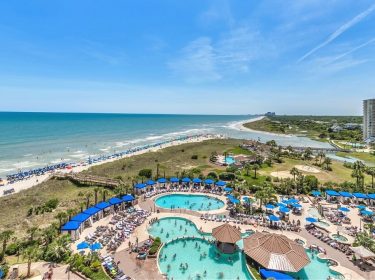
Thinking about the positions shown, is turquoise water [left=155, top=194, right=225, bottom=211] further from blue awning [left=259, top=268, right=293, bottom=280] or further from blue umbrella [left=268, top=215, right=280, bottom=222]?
blue awning [left=259, top=268, right=293, bottom=280]

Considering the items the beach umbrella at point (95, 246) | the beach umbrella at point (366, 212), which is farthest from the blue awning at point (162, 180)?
the beach umbrella at point (366, 212)

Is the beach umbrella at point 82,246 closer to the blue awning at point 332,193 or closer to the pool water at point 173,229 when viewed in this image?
the pool water at point 173,229

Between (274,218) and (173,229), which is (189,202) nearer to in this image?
(173,229)

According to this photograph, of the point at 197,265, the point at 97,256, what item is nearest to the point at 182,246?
the point at 197,265

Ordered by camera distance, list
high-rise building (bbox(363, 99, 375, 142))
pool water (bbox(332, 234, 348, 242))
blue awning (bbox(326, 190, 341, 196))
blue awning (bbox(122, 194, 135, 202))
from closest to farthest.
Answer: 1. pool water (bbox(332, 234, 348, 242))
2. blue awning (bbox(122, 194, 135, 202))
3. blue awning (bbox(326, 190, 341, 196))
4. high-rise building (bbox(363, 99, 375, 142))

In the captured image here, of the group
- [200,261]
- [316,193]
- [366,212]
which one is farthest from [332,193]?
[200,261]

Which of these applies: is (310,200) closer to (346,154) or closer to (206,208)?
(206,208)

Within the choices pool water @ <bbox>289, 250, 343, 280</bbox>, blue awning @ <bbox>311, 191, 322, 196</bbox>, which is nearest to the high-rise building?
blue awning @ <bbox>311, 191, 322, 196</bbox>
